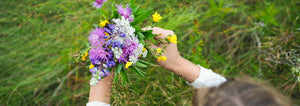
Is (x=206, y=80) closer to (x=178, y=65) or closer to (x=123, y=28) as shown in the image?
(x=178, y=65)

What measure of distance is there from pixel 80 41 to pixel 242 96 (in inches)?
65.6

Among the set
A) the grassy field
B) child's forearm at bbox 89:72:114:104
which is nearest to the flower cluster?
child's forearm at bbox 89:72:114:104

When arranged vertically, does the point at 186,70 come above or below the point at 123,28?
below

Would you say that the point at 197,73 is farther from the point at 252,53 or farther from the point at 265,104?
the point at 252,53

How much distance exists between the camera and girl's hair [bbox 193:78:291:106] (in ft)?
3.30

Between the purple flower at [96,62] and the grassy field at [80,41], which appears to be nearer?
the purple flower at [96,62]

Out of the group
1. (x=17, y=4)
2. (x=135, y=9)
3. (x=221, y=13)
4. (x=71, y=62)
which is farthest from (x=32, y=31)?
(x=221, y=13)

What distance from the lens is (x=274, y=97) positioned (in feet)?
3.41

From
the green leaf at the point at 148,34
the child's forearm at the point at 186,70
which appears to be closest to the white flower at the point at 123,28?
A: the green leaf at the point at 148,34

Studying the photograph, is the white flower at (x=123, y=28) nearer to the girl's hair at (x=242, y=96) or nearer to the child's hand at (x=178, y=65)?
the child's hand at (x=178, y=65)

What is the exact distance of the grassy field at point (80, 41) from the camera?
2037 millimetres

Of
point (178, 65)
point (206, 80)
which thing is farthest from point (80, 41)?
point (206, 80)

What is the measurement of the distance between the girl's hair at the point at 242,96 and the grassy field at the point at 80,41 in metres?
0.83

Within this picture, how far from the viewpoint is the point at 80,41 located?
216 centimetres
